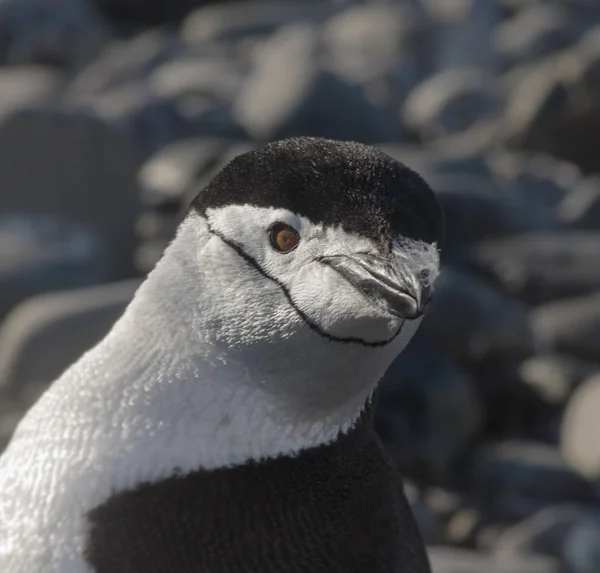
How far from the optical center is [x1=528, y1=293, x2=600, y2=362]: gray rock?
6.75 meters

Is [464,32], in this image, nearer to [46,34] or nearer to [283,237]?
[46,34]

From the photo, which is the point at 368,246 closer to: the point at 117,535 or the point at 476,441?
the point at 117,535

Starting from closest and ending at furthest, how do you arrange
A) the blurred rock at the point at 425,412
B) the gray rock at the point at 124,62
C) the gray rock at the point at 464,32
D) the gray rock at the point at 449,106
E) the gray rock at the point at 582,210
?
1. the blurred rock at the point at 425,412
2. the gray rock at the point at 582,210
3. the gray rock at the point at 449,106
4. the gray rock at the point at 124,62
5. the gray rock at the point at 464,32

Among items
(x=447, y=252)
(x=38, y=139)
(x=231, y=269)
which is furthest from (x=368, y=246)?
(x=38, y=139)

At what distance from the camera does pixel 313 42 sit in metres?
12.9

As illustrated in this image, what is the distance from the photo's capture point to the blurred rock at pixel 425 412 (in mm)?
5832

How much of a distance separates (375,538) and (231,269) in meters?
0.51

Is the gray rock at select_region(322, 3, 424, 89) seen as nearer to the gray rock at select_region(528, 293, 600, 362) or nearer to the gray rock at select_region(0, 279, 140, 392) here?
the gray rock at select_region(528, 293, 600, 362)

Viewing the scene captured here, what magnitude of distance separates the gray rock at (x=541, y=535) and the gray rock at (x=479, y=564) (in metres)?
0.30

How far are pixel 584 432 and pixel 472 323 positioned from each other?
0.88 metres

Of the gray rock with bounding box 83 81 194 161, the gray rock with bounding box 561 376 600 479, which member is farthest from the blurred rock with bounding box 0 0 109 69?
the gray rock with bounding box 561 376 600 479

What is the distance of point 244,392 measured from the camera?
1984 mm

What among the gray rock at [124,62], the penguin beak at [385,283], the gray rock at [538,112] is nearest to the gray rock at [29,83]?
the gray rock at [124,62]

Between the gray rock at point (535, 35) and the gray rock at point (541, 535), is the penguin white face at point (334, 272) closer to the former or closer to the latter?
the gray rock at point (541, 535)
